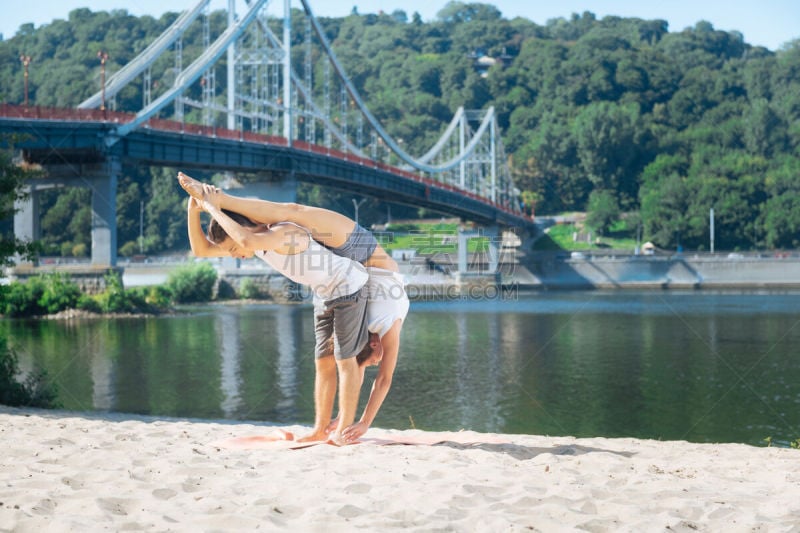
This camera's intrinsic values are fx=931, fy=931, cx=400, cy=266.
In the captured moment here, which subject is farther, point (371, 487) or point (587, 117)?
point (587, 117)

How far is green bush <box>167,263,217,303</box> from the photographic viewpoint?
40469mm

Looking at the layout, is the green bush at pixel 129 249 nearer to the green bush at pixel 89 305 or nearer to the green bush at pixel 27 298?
the green bush at pixel 27 298

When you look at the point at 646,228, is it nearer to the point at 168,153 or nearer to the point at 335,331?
the point at 168,153

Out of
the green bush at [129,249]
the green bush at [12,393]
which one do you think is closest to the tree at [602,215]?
the green bush at [129,249]

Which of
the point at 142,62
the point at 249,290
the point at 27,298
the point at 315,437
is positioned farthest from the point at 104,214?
the point at 315,437

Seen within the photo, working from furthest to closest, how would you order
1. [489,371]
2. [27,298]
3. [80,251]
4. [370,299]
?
1. [80,251]
2. [27,298]
3. [489,371]
4. [370,299]

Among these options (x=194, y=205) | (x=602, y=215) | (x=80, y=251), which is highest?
(x=602, y=215)

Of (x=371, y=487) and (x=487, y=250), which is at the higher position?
(x=487, y=250)

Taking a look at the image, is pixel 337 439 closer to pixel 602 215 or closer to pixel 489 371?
pixel 489 371

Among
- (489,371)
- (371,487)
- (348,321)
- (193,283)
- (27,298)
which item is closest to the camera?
(371,487)

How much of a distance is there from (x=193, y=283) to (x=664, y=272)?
31343 mm

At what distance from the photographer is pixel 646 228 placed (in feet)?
240

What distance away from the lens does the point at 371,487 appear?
4688 millimetres

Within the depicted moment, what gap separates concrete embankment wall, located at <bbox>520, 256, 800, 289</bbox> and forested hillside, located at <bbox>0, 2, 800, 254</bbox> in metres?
13.4
